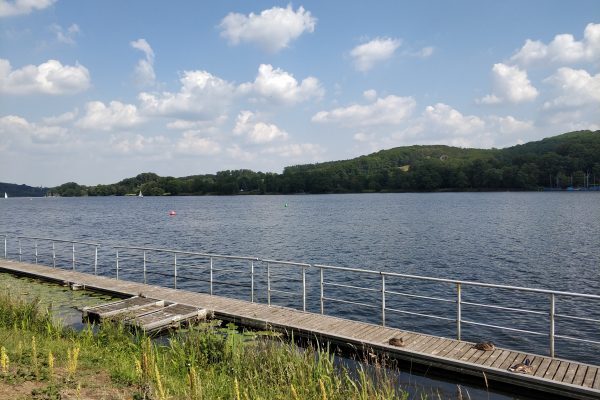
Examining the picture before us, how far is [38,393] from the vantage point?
20.0ft

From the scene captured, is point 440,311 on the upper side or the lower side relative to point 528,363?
lower

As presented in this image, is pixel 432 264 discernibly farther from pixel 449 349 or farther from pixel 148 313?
pixel 148 313

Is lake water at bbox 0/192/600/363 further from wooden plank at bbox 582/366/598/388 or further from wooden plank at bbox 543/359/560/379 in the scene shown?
wooden plank at bbox 582/366/598/388

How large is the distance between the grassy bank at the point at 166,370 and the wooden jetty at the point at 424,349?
1.04 meters

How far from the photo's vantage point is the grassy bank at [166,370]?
606 cm

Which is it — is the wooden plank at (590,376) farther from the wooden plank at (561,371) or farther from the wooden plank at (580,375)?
the wooden plank at (561,371)

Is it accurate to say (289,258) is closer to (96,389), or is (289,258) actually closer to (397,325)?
(397,325)

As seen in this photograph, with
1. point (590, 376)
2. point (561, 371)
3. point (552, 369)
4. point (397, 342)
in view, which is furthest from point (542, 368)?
point (397, 342)

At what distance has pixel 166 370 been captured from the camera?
744 centimetres


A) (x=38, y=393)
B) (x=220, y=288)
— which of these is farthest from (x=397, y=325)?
(x=38, y=393)

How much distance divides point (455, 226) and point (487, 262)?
25.2 m

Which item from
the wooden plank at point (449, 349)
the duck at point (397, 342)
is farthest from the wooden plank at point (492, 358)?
the duck at point (397, 342)

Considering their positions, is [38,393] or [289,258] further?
[289,258]

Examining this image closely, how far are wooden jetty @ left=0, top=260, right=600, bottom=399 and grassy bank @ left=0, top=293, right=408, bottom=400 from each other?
1.04 m
